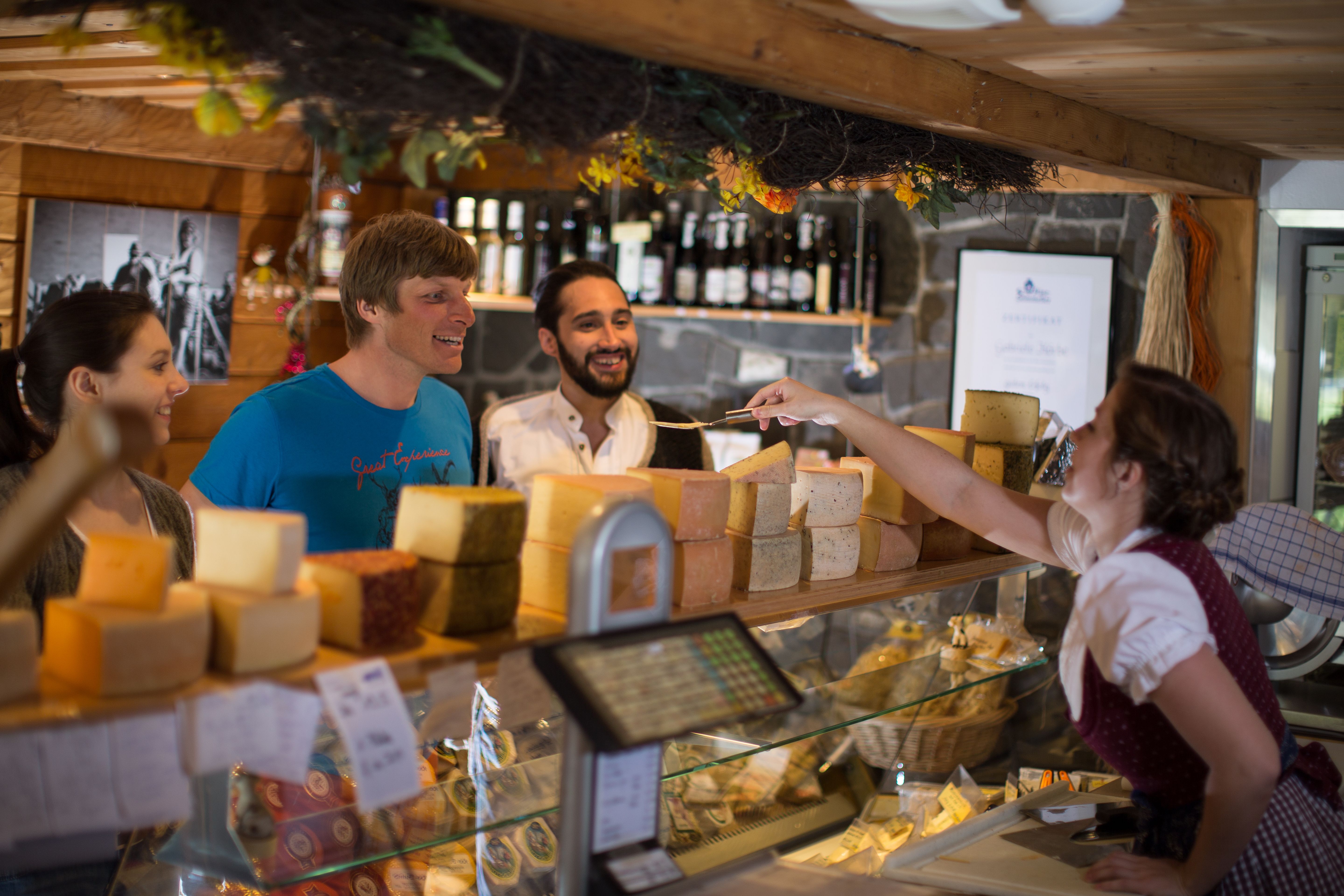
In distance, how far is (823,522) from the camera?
2170 millimetres

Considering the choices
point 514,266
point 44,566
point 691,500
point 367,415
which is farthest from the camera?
point 514,266

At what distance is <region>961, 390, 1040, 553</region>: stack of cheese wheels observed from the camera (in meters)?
2.56

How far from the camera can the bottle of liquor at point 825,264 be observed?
4762 millimetres

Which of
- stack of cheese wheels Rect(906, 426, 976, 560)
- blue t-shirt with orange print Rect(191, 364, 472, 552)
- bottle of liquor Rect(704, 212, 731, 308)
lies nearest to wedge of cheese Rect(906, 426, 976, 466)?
stack of cheese wheels Rect(906, 426, 976, 560)

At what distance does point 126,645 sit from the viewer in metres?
1.19

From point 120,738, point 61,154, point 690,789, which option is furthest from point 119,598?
point 61,154

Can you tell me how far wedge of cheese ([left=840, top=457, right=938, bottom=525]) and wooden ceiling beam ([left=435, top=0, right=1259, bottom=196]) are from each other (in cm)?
71

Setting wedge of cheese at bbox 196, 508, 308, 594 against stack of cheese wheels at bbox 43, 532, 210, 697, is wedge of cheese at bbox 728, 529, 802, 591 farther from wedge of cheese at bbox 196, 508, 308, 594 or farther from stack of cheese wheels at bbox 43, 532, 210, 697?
stack of cheese wheels at bbox 43, 532, 210, 697

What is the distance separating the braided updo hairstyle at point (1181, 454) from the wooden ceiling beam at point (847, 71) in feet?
2.08

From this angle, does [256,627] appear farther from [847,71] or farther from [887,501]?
[887,501]

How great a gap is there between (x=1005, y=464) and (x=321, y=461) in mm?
1549

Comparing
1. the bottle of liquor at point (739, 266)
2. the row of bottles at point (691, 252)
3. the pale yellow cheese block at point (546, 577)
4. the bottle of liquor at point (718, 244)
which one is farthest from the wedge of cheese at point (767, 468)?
the bottle of liquor at point (718, 244)

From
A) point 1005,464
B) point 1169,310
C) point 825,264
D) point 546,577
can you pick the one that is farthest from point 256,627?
point 825,264

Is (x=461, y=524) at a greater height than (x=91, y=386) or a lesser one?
lesser
